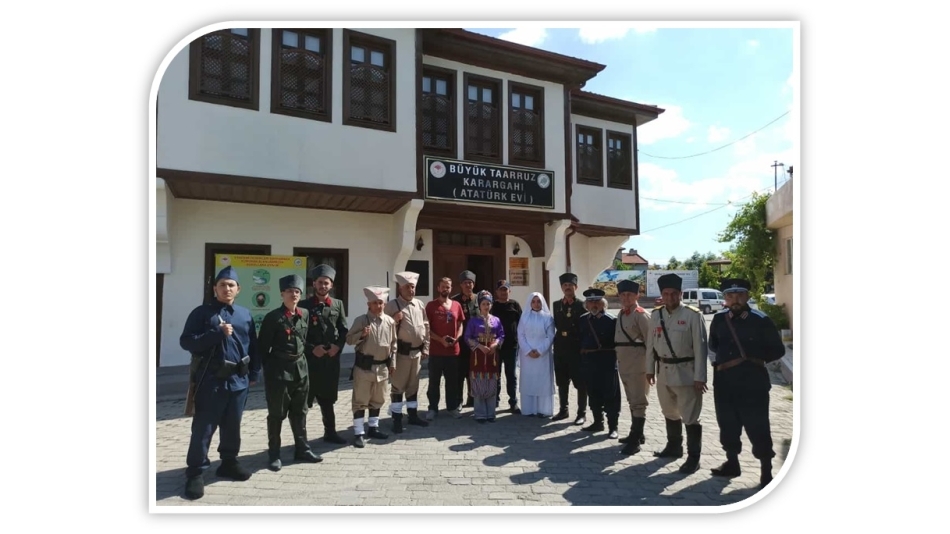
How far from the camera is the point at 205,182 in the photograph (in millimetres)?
5434

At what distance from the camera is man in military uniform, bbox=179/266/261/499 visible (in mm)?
3223

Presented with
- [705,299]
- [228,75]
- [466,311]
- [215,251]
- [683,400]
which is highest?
[228,75]

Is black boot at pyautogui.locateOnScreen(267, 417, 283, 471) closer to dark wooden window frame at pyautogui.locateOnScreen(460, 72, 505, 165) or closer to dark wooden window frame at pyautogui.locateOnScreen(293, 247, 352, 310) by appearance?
dark wooden window frame at pyautogui.locateOnScreen(293, 247, 352, 310)

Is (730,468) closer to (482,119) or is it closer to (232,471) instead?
(232,471)

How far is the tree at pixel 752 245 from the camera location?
3771mm

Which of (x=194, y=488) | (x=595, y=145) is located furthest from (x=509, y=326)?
(x=595, y=145)

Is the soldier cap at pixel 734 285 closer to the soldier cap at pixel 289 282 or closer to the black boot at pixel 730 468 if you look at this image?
the black boot at pixel 730 468

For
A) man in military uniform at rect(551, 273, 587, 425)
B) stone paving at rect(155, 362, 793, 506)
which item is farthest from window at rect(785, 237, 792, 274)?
man in military uniform at rect(551, 273, 587, 425)

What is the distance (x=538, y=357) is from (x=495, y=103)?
4698mm

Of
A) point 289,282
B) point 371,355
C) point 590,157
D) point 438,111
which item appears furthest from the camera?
point 590,157

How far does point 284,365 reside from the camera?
369 centimetres

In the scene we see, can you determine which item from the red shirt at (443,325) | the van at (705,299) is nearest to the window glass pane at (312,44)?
the red shirt at (443,325)

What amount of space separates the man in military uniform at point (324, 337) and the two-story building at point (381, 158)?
3.12ft
